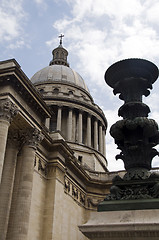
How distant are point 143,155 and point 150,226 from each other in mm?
1713

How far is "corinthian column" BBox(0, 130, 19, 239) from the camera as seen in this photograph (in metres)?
18.2

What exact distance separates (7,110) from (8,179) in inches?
199

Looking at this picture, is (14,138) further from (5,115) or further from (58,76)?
(58,76)

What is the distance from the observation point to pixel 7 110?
17578 mm

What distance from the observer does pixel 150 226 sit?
4512mm

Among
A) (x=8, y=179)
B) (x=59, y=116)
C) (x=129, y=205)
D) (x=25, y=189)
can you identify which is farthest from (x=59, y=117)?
(x=129, y=205)

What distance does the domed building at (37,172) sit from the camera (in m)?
18.2

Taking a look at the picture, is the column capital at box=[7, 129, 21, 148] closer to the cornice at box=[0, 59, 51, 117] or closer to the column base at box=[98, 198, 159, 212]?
the cornice at box=[0, 59, 51, 117]

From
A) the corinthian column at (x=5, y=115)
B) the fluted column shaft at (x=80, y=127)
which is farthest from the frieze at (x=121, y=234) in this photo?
the fluted column shaft at (x=80, y=127)

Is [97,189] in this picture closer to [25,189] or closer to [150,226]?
[25,189]

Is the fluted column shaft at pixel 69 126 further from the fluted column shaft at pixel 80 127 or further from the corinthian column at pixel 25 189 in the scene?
the corinthian column at pixel 25 189

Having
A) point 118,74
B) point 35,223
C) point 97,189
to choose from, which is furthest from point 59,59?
point 118,74

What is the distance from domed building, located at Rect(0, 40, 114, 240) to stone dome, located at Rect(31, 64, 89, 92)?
10.7 meters

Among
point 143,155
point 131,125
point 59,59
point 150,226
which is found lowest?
point 150,226
